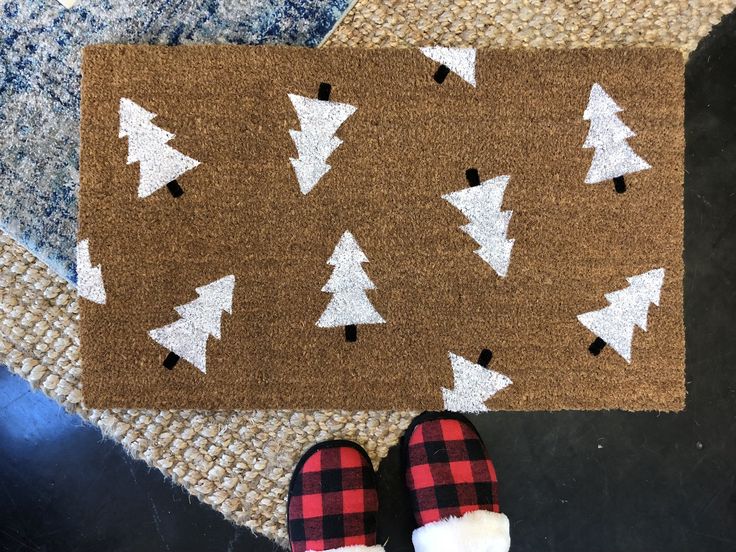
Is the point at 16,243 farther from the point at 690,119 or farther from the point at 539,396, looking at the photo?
the point at 690,119

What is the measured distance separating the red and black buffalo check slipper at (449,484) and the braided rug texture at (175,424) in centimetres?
14

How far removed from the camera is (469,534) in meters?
0.92

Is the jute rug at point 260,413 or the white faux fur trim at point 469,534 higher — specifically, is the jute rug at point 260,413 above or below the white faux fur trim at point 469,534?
above

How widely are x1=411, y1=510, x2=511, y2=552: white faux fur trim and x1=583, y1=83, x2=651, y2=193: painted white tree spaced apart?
668 mm

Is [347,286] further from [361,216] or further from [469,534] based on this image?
[469,534]

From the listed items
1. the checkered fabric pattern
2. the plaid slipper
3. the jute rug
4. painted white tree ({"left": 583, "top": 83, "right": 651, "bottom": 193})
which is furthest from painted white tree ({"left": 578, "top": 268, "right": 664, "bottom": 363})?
the plaid slipper

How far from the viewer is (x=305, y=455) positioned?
969mm

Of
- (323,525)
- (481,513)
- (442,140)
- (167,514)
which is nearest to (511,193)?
(442,140)

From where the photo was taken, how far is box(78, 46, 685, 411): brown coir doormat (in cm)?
91

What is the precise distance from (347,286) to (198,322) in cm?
29

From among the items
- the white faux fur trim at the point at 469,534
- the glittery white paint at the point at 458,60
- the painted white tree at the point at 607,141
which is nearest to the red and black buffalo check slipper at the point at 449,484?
the white faux fur trim at the point at 469,534

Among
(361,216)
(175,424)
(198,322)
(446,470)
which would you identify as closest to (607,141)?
(361,216)

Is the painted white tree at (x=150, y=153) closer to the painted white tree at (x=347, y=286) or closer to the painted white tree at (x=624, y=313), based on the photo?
the painted white tree at (x=347, y=286)

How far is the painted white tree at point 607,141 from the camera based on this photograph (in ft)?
3.01
